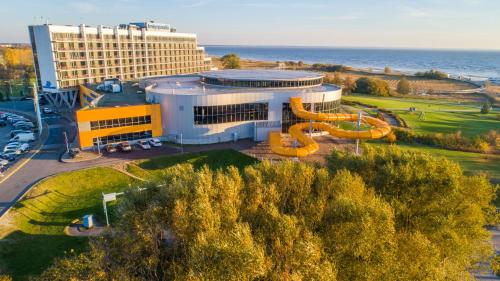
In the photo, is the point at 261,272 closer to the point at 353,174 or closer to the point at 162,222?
the point at 162,222

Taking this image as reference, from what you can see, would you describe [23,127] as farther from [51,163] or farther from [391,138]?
[391,138]

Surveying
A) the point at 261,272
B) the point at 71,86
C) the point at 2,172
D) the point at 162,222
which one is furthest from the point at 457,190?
the point at 71,86

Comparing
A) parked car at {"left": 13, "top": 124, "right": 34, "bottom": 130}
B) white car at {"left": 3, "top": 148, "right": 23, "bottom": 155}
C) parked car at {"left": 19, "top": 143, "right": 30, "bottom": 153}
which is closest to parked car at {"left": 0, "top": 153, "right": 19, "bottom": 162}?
white car at {"left": 3, "top": 148, "right": 23, "bottom": 155}

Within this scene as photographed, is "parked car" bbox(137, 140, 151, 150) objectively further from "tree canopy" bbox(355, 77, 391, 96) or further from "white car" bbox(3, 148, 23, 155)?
"tree canopy" bbox(355, 77, 391, 96)

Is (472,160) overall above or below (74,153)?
below

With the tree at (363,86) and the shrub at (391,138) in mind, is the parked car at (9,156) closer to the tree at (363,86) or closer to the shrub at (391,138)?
the shrub at (391,138)

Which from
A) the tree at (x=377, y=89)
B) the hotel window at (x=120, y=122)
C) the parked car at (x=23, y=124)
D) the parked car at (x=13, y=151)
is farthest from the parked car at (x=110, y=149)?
the tree at (x=377, y=89)

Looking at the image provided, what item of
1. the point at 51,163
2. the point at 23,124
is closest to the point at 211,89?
the point at 51,163
